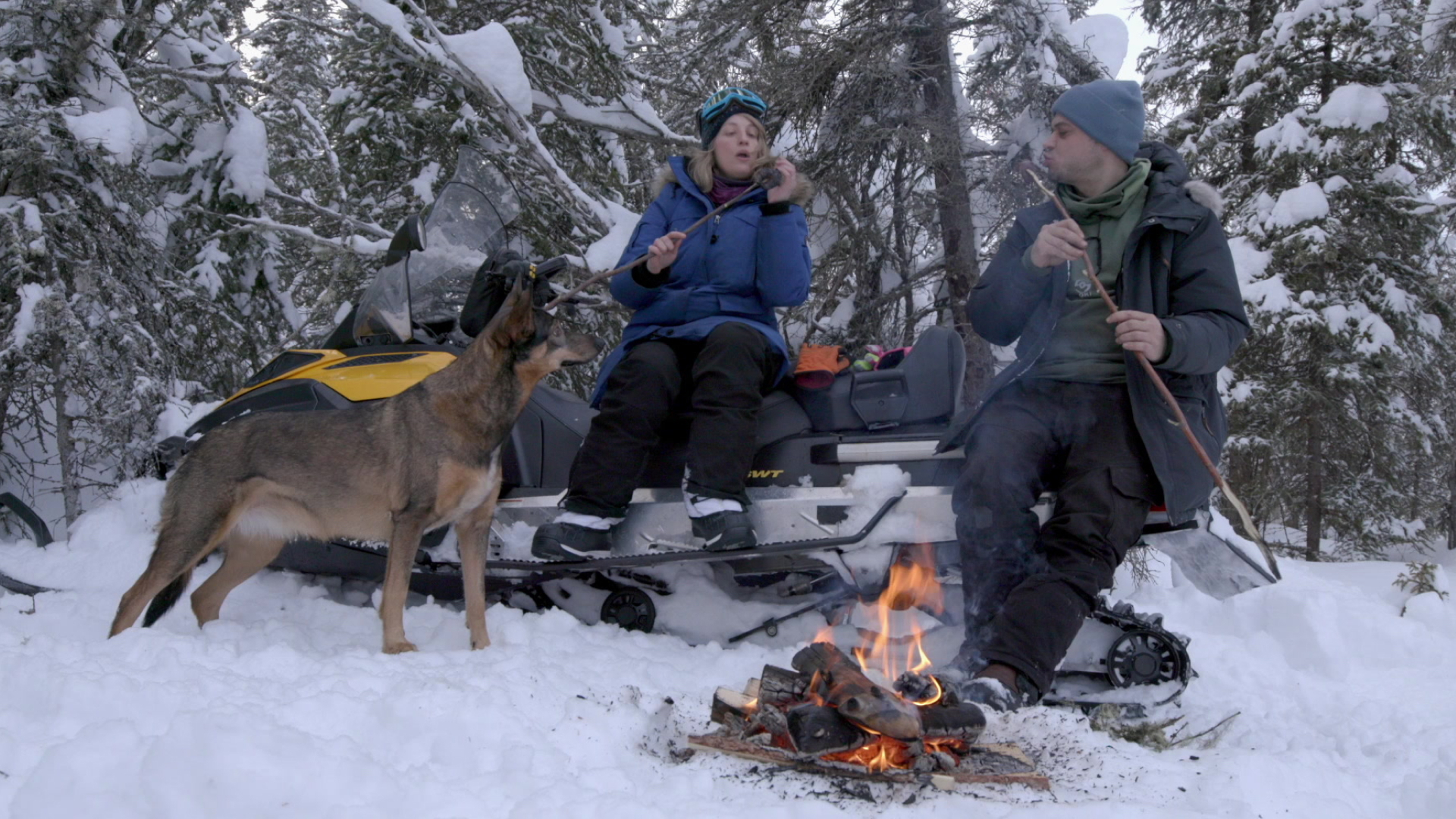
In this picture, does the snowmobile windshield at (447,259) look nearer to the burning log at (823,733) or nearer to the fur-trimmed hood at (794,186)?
the fur-trimmed hood at (794,186)

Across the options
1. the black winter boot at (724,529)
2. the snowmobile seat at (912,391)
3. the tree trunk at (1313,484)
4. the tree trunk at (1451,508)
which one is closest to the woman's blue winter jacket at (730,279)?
the snowmobile seat at (912,391)

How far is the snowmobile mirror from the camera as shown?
13.0 feet

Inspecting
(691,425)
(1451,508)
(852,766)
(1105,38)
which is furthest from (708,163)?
(1451,508)

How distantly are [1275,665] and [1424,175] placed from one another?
9.26 m

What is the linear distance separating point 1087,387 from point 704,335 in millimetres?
1432

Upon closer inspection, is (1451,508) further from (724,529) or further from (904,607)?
(724,529)

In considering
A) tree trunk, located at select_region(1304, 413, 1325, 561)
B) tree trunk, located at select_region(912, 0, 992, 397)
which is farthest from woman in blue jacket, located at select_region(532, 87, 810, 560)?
tree trunk, located at select_region(1304, 413, 1325, 561)

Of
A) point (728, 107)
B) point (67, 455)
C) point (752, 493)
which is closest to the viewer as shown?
point (752, 493)

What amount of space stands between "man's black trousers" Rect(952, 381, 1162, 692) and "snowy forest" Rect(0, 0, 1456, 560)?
3.19 m

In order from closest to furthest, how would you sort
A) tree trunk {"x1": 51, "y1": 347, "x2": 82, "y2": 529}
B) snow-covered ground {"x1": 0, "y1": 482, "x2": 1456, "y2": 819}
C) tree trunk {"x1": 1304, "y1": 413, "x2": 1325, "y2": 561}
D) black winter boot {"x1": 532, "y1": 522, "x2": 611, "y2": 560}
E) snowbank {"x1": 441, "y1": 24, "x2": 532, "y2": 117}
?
snow-covered ground {"x1": 0, "y1": 482, "x2": 1456, "y2": 819} < black winter boot {"x1": 532, "y1": 522, "x2": 611, "y2": 560} < tree trunk {"x1": 51, "y1": 347, "x2": 82, "y2": 529} < snowbank {"x1": 441, "y1": 24, "x2": 532, "y2": 117} < tree trunk {"x1": 1304, "y1": 413, "x2": 1325, "y2": 561}

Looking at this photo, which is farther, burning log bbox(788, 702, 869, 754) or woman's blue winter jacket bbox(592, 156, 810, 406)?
woman's blue winter jacket bbox(592, 156, 810, 406)

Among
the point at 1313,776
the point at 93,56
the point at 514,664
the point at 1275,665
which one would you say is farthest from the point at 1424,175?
the point at 93,56

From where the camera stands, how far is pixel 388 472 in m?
3.43

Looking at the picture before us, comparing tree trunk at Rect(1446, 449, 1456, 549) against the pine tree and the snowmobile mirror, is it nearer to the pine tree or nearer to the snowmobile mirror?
the pine tree
